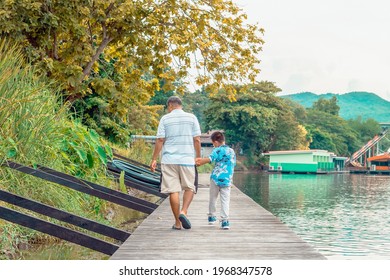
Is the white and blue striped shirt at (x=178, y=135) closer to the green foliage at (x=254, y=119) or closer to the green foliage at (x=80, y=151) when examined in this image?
A: the green foliage at (x=80, y=151)

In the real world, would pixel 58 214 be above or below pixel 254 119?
below

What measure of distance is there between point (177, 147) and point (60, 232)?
1.78 m

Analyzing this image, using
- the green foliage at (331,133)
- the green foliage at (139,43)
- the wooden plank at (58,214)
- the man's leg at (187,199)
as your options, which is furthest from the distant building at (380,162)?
the wooden plank at (58,214)

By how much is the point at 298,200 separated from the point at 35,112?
2076cm

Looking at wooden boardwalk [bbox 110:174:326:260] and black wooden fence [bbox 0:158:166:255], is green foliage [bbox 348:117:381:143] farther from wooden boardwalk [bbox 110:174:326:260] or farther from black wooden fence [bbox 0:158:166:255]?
black wooden fence [bbox 0:158:166:255]

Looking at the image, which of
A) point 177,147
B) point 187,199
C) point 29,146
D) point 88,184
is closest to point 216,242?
point 187,199

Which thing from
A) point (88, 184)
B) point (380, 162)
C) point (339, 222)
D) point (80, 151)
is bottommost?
point (339, 222)

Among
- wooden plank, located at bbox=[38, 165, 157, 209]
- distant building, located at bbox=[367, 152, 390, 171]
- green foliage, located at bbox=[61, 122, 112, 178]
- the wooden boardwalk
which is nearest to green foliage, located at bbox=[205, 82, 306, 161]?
distant building, located at bbox=[367, 152, 390, 171]

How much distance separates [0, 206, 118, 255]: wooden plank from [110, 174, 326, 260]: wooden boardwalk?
0.15 meters

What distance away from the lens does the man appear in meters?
7.72

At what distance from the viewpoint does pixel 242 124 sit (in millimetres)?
71625

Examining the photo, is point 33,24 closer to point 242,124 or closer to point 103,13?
point 103,13

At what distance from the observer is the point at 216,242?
23.3 feet

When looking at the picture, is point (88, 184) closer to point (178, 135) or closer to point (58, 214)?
point (178, 135)
